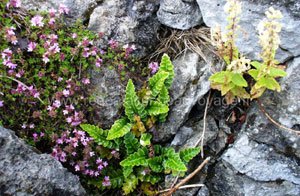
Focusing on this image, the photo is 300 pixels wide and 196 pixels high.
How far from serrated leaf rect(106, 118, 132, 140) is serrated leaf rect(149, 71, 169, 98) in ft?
1.68

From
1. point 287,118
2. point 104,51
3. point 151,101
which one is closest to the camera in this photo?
point 287,118

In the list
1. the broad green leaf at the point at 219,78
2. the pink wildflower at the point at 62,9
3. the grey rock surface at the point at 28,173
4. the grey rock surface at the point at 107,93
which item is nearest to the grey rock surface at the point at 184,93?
the broad green leaf at the point at 219,78

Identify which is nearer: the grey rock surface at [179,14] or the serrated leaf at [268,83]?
the serrated leaf at [268,83]

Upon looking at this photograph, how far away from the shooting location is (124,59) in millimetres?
4008

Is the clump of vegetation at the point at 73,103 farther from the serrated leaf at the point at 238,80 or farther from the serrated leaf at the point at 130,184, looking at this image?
the serrated leaf at the point at 238,80

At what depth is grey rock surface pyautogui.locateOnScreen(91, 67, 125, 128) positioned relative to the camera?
3.92 metres

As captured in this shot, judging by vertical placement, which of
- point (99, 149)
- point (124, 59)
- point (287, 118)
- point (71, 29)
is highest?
point (71, 29)

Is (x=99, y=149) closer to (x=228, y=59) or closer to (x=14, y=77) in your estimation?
(x=14, y=77)

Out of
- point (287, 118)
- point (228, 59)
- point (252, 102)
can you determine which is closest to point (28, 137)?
point (228, 59)

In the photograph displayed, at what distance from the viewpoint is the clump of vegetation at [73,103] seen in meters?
3.56

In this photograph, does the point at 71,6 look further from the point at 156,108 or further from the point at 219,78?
the point at 219,78

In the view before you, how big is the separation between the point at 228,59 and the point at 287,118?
995mm

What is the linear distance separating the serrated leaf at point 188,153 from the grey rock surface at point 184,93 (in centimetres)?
34

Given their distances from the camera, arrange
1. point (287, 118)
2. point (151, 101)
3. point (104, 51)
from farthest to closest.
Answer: point (104, 51)
point (151, 101)
point (287, 118)
